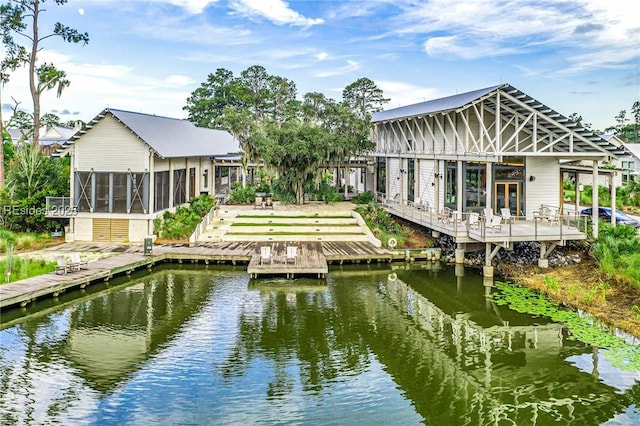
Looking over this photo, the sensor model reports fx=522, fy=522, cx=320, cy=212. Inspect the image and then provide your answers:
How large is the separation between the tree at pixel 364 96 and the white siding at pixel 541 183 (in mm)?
37265

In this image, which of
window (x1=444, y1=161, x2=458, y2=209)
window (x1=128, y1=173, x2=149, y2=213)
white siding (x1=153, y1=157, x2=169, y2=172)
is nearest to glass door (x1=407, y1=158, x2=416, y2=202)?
window (x1=444, y1=161, x2=458, y2=209)

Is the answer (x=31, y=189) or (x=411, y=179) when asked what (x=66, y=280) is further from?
(x=411, y=179)

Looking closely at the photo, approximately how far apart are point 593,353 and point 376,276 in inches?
377

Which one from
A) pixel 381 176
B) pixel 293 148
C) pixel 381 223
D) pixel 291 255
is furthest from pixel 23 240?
pixel 381 176

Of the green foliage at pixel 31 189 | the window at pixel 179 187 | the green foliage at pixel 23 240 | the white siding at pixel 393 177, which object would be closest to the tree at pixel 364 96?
the white siding at pixel 393 177

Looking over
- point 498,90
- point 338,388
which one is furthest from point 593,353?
point 498,90

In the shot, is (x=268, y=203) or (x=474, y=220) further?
(x=268, y=203)

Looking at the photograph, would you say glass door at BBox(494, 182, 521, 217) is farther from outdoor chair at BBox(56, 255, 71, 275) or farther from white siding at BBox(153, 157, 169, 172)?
outdoor chair at BBox(56, 255, 71, 275)

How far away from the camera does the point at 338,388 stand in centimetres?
1117

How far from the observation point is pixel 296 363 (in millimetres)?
12461

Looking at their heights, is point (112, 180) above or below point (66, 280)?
above

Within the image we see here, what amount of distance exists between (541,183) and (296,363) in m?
17.2

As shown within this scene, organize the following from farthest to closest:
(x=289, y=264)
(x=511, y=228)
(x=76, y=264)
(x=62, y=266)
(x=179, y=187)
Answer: (x=179, y=187), (x=511, y=228), (x=289, y=264), (x=76, y=264), (x=62, y=266)

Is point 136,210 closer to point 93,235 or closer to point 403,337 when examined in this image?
point 93,235
